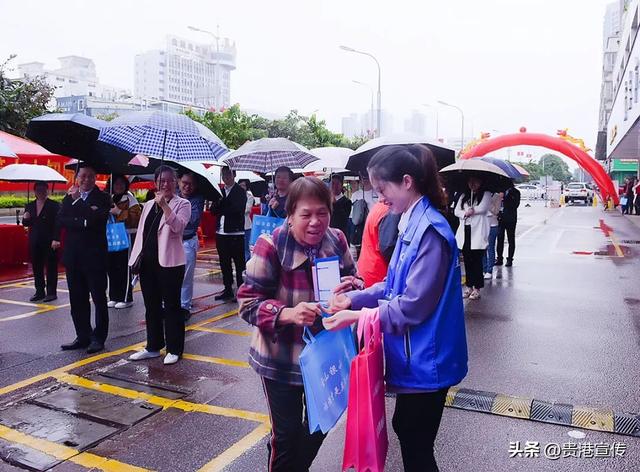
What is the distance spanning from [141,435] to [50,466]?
1.90ft

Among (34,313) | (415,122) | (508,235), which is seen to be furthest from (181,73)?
(34,313)

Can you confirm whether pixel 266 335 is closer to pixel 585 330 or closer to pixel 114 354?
pixel 114 354

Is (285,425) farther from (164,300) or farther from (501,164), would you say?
(501,164)

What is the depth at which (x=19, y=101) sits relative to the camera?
18.0 meters

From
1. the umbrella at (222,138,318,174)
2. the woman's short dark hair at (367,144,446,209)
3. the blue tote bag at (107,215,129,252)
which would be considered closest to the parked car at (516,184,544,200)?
the umbrella at (222,138,318,174)

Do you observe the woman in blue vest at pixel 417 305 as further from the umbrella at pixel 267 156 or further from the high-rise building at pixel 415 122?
the high-rise building at pixel 415 122

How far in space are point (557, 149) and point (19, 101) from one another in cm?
1623

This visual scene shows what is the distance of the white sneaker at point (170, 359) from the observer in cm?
517

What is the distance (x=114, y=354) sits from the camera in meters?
5.50

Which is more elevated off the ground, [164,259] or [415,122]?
[415,122]

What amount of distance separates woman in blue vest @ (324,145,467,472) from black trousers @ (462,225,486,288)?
5736 millimetres

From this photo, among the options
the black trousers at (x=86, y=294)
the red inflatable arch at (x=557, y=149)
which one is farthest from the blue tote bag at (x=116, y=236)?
the red inflatable arch at (x=557, y=149)

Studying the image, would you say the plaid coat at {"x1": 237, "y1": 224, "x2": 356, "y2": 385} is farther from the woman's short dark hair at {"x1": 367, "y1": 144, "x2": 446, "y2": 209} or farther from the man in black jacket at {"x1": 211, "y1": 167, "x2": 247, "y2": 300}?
the man in black jacket at {"x1": 211, "y1": 167, "x2": 247, "y2": 300}

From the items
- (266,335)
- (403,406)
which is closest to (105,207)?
(266,335)
